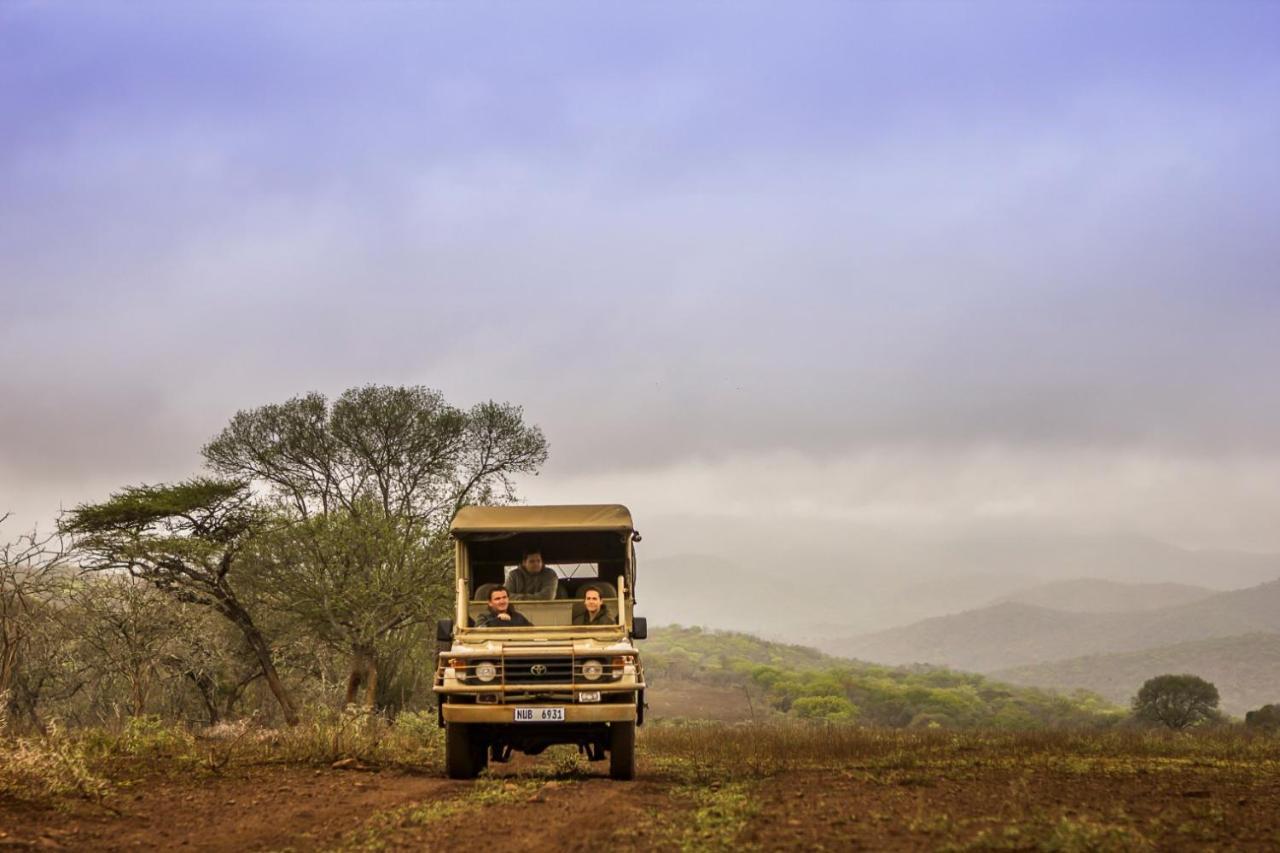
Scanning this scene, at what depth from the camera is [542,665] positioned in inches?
385

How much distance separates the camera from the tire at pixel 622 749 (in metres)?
9.76

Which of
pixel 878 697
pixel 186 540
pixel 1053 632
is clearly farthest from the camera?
pixel 1053 632

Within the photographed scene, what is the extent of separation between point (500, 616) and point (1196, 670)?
105822 mm

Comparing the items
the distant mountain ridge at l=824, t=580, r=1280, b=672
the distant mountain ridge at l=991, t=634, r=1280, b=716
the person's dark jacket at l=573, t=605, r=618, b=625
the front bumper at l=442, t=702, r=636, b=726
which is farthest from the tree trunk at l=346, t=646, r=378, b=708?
the distant mountain ridge at l=824, t=580, r=1280, b=672

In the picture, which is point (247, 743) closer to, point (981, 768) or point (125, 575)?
point (981, 768)

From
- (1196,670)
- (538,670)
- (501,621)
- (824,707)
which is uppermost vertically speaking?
(501,621)

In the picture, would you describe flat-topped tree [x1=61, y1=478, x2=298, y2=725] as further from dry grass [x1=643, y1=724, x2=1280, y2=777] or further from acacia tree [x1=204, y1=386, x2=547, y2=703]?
dry grass [x1=643, y1=724, x2=1280, y2=777]

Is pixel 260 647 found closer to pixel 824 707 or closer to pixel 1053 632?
pixel 824 707

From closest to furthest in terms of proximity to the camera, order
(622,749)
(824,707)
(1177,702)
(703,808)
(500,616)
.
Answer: (703,808), (622,749), (500,616), (1177,702), (824,707)

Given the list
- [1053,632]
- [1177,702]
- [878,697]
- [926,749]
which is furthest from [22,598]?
[1053,632]

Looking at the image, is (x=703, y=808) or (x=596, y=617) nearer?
(x=703, y=808)

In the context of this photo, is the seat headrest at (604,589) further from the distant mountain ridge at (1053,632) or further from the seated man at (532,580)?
the distant mountain ridge at (1053,632)

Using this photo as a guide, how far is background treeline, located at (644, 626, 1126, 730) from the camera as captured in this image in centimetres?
4256

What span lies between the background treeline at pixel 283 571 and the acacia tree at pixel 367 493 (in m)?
0.04
